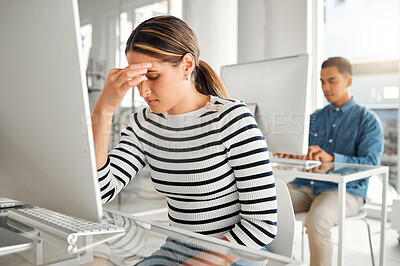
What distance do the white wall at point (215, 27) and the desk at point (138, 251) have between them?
10.7 feet

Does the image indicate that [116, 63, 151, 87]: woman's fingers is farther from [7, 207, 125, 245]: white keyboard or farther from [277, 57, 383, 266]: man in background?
[277, 57, 383, 266]: man in background

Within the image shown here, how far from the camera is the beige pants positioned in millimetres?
1887

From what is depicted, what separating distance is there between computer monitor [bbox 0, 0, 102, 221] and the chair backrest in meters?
0.61

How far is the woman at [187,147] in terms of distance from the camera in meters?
0.95

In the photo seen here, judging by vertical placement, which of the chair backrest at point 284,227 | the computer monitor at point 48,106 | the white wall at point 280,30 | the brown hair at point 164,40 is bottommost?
the chair backrest at point 284,227

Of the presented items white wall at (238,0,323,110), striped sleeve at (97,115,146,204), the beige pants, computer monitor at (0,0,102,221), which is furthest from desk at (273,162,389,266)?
white wall at (238,0,323,110)

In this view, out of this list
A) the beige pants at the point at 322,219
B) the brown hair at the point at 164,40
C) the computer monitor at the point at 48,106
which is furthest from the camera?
the beige pants at the point at 322,219

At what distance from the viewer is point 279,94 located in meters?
1.70

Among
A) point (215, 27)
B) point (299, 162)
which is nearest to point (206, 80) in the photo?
point (299, 162)

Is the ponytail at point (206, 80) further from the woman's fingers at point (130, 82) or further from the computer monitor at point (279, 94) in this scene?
the computer monitor at point (279, 94)

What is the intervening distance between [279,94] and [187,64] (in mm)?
758

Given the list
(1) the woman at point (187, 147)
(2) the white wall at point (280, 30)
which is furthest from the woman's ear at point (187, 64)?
(2) the white wall at point (280, 30)

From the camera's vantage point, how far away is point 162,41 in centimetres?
98

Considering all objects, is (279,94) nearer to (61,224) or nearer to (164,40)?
(164,40)
